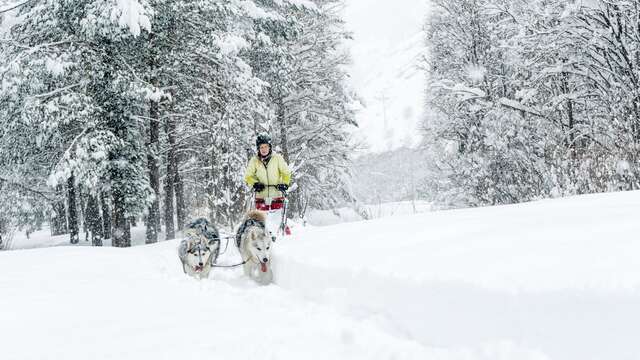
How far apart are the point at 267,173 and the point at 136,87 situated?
18.7 ft

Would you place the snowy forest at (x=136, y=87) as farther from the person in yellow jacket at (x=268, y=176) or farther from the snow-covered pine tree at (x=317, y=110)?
the person in yellow jacket at (x=268, y=176)

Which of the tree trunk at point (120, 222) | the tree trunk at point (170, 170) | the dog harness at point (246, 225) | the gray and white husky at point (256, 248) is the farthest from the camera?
the tree trunk at point (170, 170)

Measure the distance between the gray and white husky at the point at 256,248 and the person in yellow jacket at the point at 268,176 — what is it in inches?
34.4

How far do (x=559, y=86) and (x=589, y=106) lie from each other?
97 cm

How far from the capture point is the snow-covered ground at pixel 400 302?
2939mm

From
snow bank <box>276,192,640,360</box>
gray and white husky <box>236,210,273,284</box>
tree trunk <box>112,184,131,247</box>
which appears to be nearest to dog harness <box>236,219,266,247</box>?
gray and white husky <box>236,210,273,284</box>

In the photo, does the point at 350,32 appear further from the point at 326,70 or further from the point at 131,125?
the point at 131,125

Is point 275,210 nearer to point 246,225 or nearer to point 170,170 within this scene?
point 246,225

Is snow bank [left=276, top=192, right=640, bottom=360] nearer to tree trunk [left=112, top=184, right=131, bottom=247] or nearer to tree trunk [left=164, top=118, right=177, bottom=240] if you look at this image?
tree trunk [left=112, top=184, right=131, bottom=247]

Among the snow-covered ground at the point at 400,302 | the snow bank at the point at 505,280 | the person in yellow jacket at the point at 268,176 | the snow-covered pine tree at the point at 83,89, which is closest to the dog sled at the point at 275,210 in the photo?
the person in yellow jacket at the point at 268,176

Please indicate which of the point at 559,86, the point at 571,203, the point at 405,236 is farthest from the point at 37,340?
the point at 559,86

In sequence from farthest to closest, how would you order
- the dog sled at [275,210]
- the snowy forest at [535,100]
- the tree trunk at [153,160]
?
the tree trunk at [153,160], the snowy forest at [535,100], the dog sled at [275,210]

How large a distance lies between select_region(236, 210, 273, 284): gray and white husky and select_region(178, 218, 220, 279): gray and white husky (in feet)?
1.73

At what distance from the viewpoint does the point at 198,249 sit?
7.24 meters
